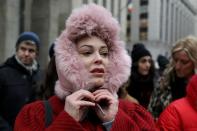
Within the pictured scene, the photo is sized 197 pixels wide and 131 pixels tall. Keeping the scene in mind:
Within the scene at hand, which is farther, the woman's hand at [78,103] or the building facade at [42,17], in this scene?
the building facade at [42,17]

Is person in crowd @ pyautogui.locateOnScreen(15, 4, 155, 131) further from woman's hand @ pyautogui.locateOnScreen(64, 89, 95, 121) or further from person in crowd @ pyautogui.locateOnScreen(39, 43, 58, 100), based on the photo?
person in crowd @ pyautogui.locateOnScreen(39, 43, 58, 100)

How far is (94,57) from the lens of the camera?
2695 mm

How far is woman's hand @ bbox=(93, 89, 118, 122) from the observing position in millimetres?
2635

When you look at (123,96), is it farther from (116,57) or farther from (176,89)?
(116,57)

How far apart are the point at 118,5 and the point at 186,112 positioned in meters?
38.5

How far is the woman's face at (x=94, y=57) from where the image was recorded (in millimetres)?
2695

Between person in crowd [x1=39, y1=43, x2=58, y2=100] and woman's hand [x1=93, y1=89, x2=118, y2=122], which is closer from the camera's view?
woman's hand [x1=93, y1=89, x2=118, y2=122]

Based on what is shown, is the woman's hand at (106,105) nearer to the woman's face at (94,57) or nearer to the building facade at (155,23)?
the woman's face at (94,57)

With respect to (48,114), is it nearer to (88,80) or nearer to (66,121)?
(66,121)

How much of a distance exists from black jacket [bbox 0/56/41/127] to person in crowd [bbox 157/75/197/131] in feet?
6.49

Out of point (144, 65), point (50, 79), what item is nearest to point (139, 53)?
point (144, 65)

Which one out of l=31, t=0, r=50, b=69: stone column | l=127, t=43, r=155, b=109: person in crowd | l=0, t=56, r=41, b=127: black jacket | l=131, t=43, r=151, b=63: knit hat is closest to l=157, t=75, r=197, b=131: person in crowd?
l=0, t=56, r=41, b=127: black jacket

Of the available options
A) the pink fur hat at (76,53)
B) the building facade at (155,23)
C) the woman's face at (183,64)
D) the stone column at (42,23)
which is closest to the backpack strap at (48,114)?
the pink fur hat at (76,53)

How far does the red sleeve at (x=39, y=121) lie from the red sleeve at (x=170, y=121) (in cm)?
141
